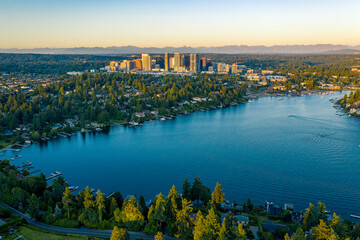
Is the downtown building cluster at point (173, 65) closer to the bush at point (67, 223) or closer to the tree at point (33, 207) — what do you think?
the tree at point (33, 207)

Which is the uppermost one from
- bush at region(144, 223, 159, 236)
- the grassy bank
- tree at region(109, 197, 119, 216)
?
tree at region(109, 197, 119, 216)

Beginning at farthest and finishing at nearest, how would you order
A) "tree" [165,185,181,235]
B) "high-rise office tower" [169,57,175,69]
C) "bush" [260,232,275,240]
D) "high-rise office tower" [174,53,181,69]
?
"high-rise office tower" [169,57,175,69] < "high-rise office tower" [174,53,181,69] < "tree" [165,185,181,235] < "bush" [260,232,275,240]

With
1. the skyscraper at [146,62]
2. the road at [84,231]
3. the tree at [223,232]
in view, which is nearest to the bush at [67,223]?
the road at [84,231]

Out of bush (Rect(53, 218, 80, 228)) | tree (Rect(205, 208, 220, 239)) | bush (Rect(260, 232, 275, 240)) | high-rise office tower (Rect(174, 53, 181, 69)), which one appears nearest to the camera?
tree (Rect(205, 208, 220, 239))

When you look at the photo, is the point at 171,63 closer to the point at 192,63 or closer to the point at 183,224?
the point at 192,63

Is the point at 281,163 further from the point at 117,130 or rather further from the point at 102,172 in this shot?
the point at 117,130

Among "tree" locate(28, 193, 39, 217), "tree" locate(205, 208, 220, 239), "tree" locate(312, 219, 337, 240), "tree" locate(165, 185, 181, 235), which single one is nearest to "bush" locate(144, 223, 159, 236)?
"tree" locate(165, 185, 181, 235)

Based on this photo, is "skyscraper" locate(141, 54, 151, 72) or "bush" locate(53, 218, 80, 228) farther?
"skyscraper" locate(141, 54, 151, 72)

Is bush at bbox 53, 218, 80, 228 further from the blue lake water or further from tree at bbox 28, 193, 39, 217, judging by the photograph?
the blue lake water

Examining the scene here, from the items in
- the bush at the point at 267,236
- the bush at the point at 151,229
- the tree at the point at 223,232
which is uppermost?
the tree at the point at 223,232
